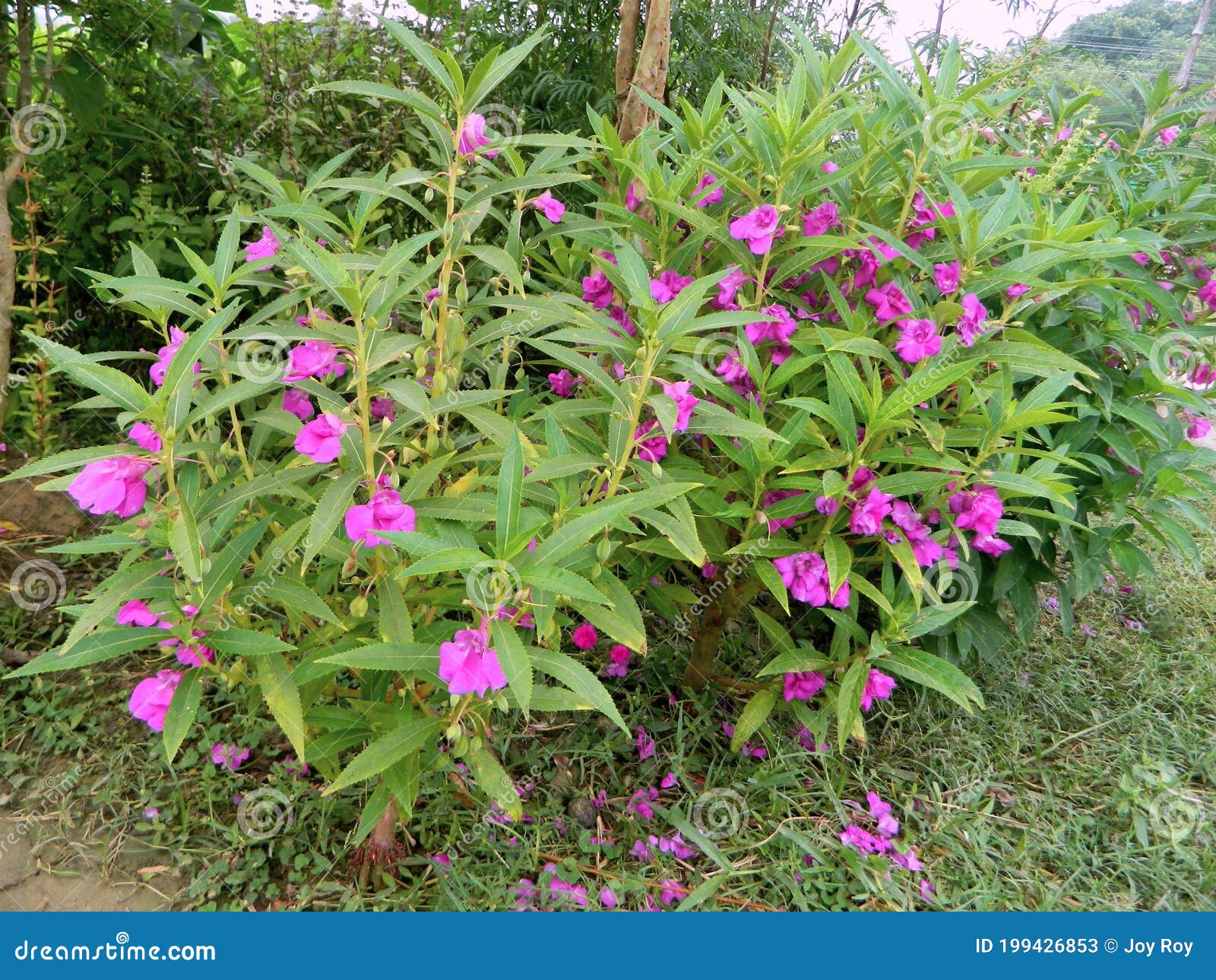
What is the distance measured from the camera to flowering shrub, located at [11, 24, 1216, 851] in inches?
51.7

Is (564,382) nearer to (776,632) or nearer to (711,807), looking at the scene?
(776,632)

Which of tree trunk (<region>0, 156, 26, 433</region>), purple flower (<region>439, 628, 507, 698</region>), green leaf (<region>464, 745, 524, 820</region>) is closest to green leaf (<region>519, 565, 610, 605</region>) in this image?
purple flower (<region>439, 628, 507, 698</region>)

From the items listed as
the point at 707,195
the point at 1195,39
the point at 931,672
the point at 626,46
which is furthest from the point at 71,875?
the point at 1195,39

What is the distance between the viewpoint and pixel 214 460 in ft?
5.26

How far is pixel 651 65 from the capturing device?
2.43 metres

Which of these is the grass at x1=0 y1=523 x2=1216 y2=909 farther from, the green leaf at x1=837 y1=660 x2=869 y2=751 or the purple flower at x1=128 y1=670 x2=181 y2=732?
the purple flower at x1=128 y1=670 x2=181 y2=732

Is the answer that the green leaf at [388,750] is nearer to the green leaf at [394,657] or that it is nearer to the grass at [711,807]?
the green leaf at [394,657]

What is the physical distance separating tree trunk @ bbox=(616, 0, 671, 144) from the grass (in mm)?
1623

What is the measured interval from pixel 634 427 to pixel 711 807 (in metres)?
Answer: 1.10

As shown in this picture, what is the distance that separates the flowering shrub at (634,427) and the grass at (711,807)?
147 mm

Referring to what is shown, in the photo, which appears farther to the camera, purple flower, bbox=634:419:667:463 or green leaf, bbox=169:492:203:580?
purple flower, bbox=634:419:667:463

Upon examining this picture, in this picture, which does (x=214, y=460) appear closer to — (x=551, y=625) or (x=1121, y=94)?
(x=551, y=625)

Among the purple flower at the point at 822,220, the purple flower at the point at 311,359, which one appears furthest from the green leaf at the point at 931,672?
the purple flower at the point at 311,359

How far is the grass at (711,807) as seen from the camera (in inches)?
73.1
